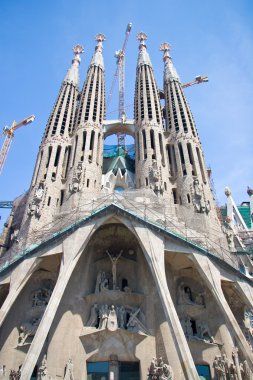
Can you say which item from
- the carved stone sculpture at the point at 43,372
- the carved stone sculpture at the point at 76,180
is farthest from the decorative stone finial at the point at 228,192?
the carved stone sculpture at the point at 43,372

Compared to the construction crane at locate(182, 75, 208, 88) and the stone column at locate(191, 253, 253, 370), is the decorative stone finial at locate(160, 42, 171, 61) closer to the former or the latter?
the construction crane at locate(182, 75, 208, 88)

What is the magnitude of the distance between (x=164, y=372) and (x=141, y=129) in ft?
64.6

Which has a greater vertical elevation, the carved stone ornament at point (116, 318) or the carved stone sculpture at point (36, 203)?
the carved stone sculpture at point (36, 203)

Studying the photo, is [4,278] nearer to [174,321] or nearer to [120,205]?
[120,205]

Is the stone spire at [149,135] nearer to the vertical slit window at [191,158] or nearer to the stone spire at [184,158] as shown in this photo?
the stone spire at [184,158]

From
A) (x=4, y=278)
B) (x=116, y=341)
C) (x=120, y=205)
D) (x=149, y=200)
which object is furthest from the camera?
(x=149, y=200)

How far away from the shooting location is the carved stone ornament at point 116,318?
1780cm

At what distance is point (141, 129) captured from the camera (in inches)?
1165

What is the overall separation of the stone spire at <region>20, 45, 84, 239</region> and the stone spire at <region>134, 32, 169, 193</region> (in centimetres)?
600

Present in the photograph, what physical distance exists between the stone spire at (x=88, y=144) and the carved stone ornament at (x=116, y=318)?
7.32 m

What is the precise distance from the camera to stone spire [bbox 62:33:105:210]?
2430 cm

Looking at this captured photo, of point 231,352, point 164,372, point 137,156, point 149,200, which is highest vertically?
point 137,156

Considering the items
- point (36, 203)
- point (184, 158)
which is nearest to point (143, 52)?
point (184, 158)

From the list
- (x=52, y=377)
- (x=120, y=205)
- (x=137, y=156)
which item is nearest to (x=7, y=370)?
(x=52, y=377)
